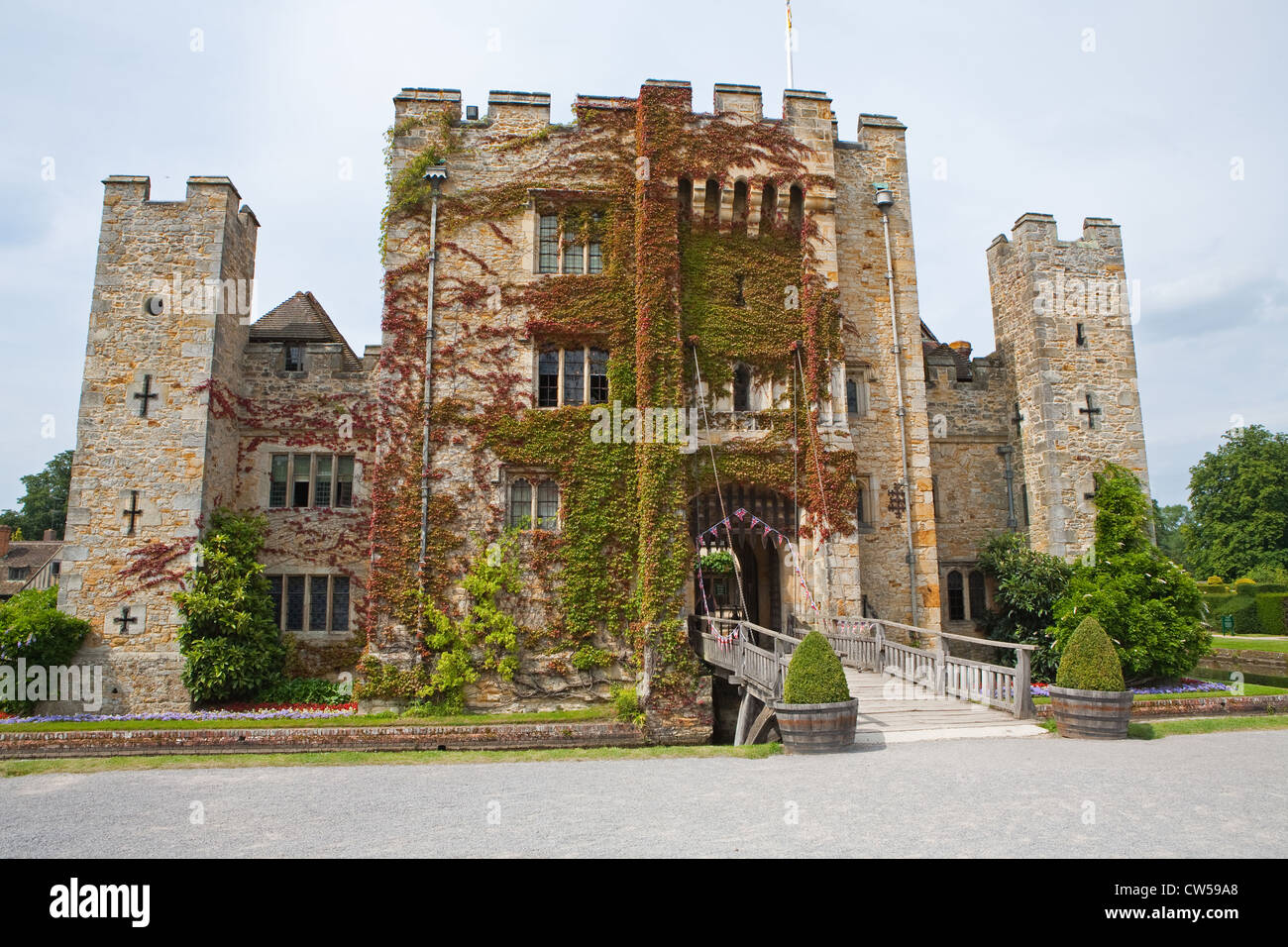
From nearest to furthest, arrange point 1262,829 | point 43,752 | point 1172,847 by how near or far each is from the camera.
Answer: point 1172,847 → point 1262,829 → point 43,752

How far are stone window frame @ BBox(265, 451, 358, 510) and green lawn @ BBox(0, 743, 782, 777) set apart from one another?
9509mm

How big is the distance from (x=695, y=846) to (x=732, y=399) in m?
Answer: 14.5

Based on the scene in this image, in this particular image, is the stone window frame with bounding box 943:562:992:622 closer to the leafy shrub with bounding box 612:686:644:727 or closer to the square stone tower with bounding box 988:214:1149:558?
the square stone tower with bounding box 988:214:1149:558

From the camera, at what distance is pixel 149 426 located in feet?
66.7

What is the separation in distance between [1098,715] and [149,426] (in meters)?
22.0

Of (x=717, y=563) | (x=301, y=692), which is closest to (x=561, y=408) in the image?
(x=301, y=692)

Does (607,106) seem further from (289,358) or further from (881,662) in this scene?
(881,662)

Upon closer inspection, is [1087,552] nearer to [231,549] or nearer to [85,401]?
[231,549]

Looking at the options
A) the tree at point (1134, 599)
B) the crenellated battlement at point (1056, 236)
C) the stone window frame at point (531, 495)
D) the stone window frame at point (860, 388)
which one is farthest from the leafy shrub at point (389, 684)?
the crenellated battlement at point (1056, 236)

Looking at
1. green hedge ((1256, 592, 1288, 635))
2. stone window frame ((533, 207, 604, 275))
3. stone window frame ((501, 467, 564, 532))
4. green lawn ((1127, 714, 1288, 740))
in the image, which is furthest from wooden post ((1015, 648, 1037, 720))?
green hedge ((1256, 592, 1288, 635))

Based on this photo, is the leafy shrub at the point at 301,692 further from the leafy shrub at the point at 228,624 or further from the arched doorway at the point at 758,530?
the arched doorway at the point at 758,530

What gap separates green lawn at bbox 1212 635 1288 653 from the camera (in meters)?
27.6

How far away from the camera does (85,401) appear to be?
66.3 feet
